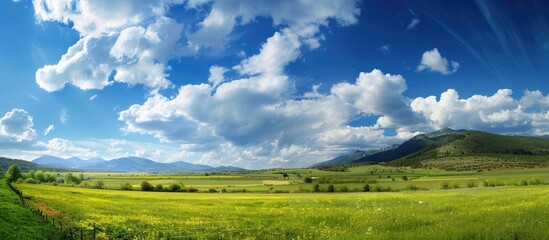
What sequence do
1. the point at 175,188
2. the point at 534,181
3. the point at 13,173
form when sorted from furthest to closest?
1. the point at 13,173
2. the point at 175,188
3. the point at 534,181

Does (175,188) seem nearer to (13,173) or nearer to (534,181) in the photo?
(13,173)

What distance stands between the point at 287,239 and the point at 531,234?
14.3m

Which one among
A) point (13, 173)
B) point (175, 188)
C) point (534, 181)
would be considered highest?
point (13, 173)

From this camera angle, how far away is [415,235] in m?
21.0

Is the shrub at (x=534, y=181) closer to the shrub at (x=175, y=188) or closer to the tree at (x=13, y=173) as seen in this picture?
the shrub at (x=175, y=188)

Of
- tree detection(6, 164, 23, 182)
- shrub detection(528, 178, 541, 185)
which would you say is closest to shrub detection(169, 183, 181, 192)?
tree detection(6, 164, 23, 182)

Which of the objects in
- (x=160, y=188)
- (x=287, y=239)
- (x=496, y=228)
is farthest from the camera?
(x=160, y=188)

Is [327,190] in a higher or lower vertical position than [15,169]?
lower

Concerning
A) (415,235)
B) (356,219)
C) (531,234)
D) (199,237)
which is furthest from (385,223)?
(199,237)

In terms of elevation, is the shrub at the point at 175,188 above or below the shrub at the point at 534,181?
above

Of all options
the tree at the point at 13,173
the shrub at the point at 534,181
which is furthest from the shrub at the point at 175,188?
the shrub at the point at 534,181

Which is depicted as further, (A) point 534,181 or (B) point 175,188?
(B) point 175,188

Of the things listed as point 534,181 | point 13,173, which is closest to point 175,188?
point 13,173

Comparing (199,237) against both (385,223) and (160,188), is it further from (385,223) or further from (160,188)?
(160,188)
